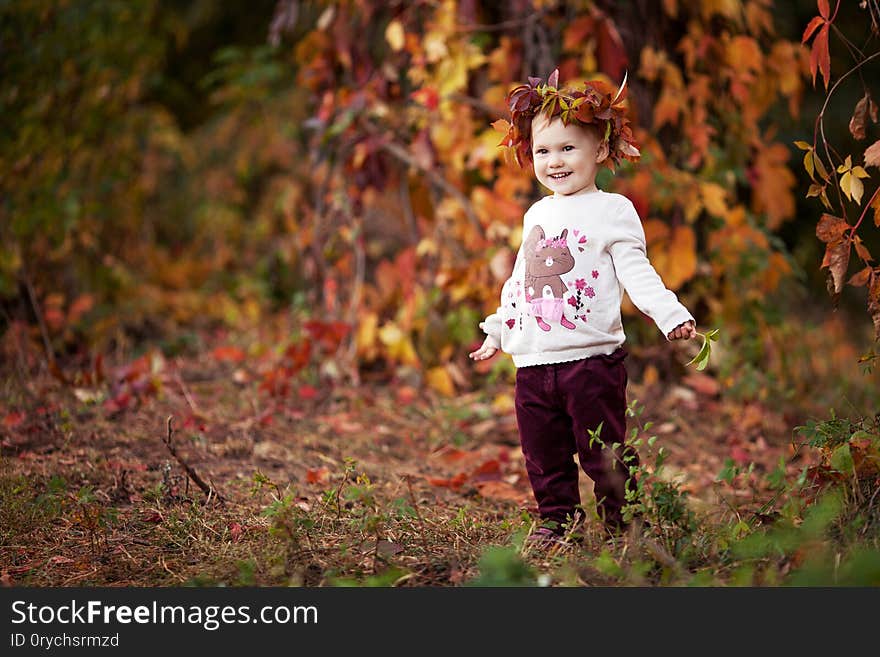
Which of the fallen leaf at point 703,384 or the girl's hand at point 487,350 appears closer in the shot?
the girl's hand at point 487,350

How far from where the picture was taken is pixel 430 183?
426 cm

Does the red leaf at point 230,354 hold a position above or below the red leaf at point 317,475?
above

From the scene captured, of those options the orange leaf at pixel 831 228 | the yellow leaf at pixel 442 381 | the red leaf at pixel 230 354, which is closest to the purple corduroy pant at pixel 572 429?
the orange leaf at pixel 831 228

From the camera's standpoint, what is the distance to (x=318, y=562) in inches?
84.4

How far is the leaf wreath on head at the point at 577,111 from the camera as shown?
88.7 inches

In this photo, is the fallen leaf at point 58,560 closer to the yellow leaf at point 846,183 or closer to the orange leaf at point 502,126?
the orange leaf at point 502,126

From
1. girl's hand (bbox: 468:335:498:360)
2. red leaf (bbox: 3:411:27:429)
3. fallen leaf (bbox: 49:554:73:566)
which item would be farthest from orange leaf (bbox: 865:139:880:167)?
red leaf (bbox: 3:411:27:429)

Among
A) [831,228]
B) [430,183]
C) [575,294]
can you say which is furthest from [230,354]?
[831,228]

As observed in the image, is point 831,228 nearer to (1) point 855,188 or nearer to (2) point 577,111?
(1) point 855,188

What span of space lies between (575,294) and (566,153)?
13.8 inches

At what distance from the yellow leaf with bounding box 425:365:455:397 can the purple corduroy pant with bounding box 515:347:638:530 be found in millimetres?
1656

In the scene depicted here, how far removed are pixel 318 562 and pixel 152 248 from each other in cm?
504

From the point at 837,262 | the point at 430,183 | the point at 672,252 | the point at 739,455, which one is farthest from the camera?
the point at 430,183

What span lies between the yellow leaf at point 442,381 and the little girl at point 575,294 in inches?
66.6
